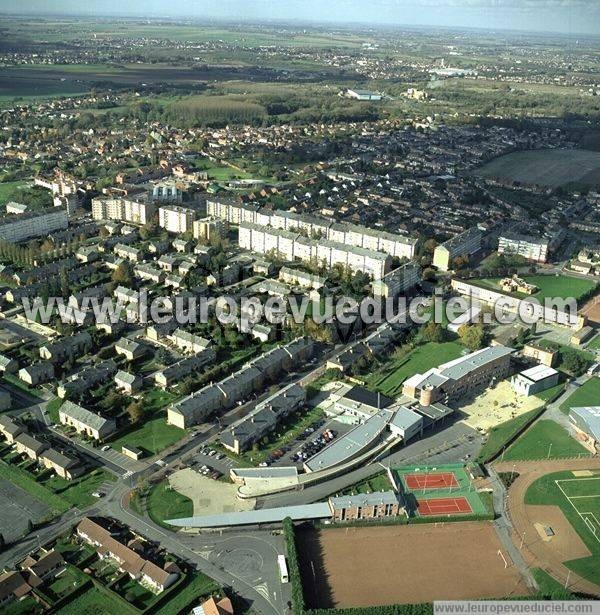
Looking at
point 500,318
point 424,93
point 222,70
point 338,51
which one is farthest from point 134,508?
point 338,51

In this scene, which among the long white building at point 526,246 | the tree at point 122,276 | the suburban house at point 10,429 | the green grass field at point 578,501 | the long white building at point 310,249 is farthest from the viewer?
the long white building at point 526,246

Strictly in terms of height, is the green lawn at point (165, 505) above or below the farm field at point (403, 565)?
above

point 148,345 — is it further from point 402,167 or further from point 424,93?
point 424,93

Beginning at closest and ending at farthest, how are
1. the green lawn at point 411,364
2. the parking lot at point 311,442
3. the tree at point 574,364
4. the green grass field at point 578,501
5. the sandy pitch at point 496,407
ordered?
the green grass field at point 578,501, the parking lot at point 311,442, the sandy pitch at point 496,407, the green lawn at point 411,364, the tree at point 574,364

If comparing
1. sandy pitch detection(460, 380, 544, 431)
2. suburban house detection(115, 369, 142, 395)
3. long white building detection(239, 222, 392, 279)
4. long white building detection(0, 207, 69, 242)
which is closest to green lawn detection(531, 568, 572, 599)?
sandy pitch detection(460, 380, 544, 431)

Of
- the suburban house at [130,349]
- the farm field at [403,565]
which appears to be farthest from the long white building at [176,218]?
the farm field at [403,565]

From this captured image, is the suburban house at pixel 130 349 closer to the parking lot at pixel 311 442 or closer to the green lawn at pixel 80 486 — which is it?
the green lawn at pixel 80 486

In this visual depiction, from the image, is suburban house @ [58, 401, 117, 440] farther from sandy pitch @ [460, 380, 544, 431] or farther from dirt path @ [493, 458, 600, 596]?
dirt path @ [493, 458, 600, 596]
